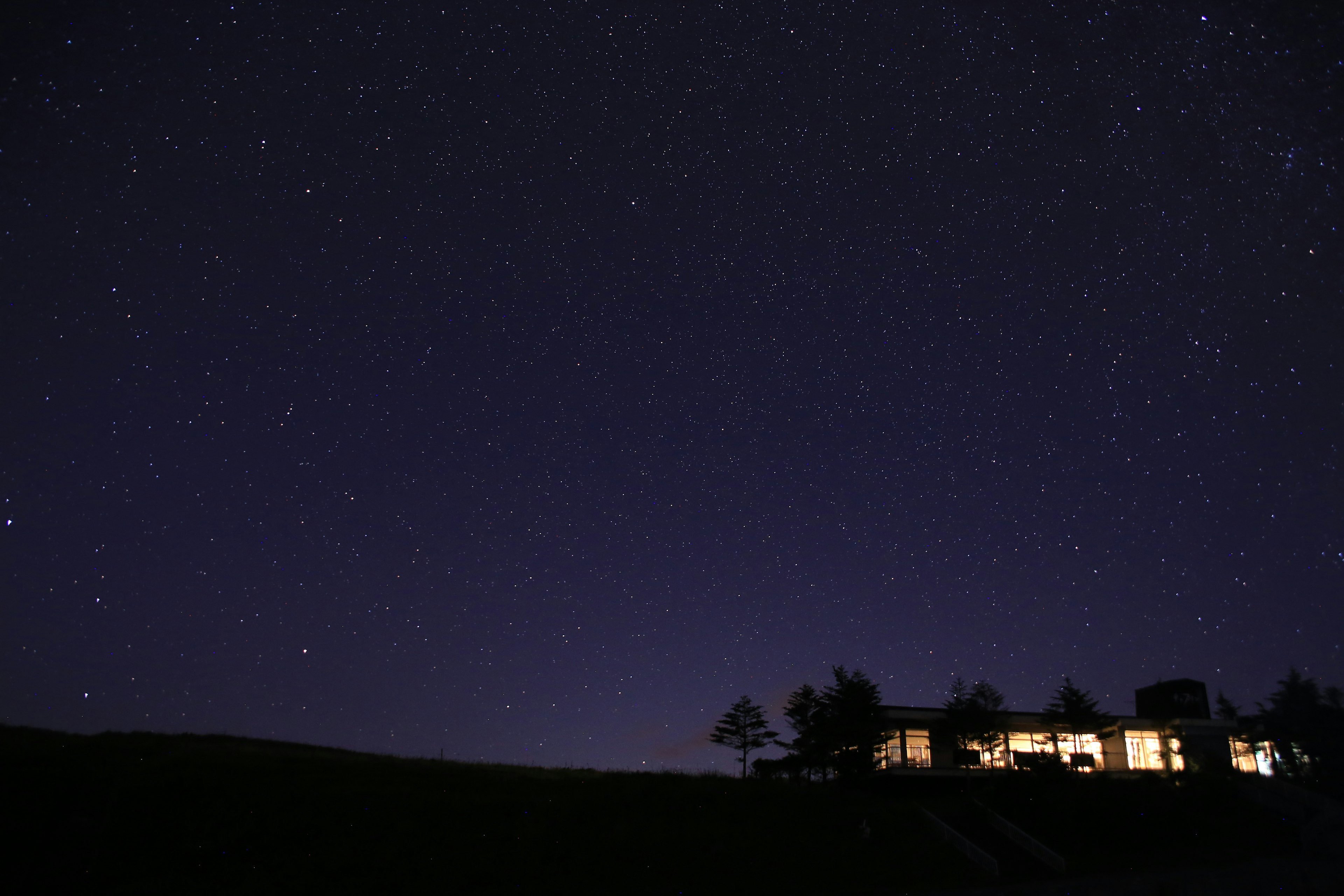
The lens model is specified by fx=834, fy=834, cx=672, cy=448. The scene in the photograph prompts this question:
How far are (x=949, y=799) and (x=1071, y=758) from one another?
12548 millimetres

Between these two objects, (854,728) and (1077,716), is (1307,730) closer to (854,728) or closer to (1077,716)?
(1077,716)

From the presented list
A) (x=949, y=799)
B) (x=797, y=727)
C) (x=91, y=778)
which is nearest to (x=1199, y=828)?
(x=949, y=799)

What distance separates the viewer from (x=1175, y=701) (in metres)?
58.5

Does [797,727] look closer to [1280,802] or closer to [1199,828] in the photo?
[1199,828]

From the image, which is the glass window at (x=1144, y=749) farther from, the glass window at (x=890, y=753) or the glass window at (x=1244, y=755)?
the glass window at (x=890, y=753)

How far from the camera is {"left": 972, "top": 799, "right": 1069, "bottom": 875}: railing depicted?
31.7 m

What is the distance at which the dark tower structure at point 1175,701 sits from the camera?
5784 centimetres

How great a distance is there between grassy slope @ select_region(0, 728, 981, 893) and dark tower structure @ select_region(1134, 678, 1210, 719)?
30.7 meters

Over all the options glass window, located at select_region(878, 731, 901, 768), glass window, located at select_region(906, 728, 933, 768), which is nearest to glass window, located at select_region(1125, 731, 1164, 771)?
glass window, located at select_region(906, 728, 933, 768)

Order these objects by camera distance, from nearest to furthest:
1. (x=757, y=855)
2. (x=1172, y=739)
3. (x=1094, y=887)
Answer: (x=1094, y=887) < (x=757, y=855) < (x=1172, y=739)

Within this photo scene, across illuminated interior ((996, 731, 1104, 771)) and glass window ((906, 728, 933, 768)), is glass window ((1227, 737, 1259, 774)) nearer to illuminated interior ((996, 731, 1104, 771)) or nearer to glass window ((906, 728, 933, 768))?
illuminated interior ((996, 731, 1104, 771))

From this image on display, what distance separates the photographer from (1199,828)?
120ft

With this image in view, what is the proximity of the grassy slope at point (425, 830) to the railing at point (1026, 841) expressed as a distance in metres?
3.38

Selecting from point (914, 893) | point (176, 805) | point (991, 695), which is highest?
point (991, 695)
